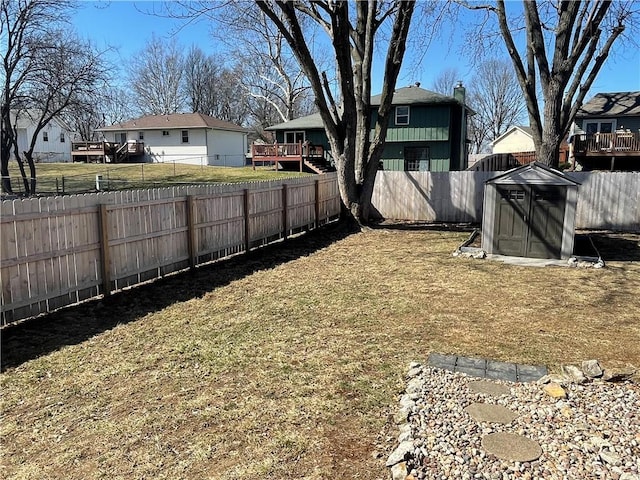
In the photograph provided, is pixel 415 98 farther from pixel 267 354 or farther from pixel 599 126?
pixel 267 354

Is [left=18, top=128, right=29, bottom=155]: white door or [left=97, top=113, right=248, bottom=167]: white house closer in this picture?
[left=97, top=113, right=248, bottom=167]: white house

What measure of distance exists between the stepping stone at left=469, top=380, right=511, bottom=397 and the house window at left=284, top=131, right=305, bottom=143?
26.9m

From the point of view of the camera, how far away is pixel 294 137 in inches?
1193

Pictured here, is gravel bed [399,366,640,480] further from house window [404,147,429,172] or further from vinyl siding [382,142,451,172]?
house window [404,147,429,172]

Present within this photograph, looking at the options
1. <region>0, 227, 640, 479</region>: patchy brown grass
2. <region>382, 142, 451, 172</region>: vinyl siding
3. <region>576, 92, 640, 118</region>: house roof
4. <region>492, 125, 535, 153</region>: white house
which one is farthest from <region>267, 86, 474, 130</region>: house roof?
<region>492, 125, 535, 153</region>: white house

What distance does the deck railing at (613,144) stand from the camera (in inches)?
931

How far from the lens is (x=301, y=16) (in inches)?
653

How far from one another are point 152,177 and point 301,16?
15617 mm

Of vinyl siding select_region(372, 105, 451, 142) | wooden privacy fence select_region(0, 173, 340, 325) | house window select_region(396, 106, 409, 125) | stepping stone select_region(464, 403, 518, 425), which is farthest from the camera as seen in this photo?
house window select_region(396, 106, 409, 125)

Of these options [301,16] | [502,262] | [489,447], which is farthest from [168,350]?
[301,16]

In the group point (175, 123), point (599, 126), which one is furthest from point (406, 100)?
point (175, 123)

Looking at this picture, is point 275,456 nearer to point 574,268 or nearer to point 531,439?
point 531,439

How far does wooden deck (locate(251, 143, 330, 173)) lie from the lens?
27922 mm

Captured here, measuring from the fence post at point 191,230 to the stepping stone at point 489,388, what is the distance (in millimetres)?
5829
